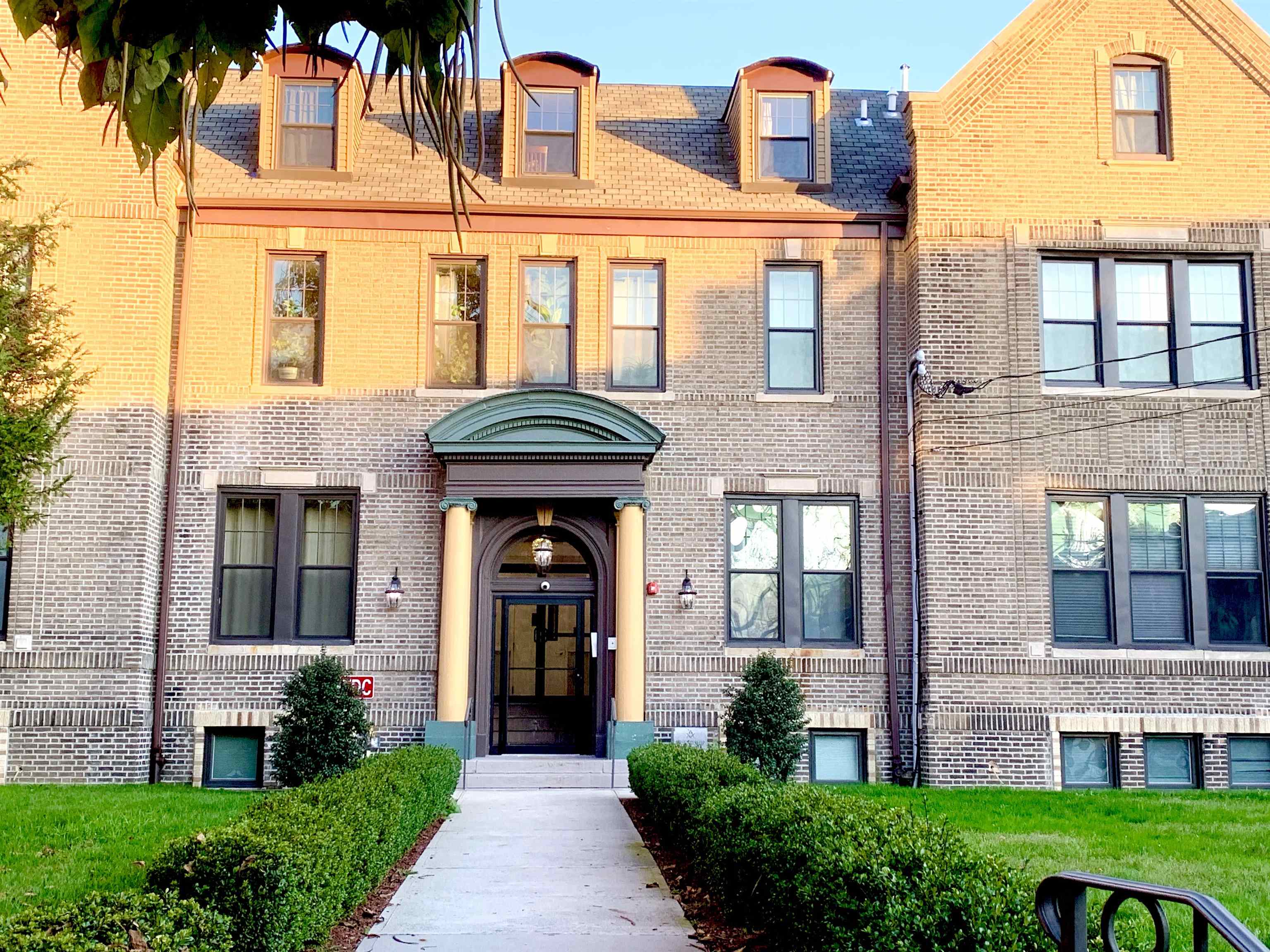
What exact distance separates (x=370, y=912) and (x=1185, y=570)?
12.9 meters

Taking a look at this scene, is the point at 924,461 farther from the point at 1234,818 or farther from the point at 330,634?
the point at 330,634

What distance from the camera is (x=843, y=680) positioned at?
17.4m

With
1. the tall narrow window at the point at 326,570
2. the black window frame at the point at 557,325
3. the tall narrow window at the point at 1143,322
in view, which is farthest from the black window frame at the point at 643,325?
the tall narrow window at the point at 1143,322

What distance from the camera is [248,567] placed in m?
17.4

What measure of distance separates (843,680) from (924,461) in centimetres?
307

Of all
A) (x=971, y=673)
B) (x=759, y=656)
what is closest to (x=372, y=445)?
(x=759, y=656)

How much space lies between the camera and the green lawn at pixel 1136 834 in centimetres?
840

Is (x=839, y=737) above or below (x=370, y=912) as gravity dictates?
above

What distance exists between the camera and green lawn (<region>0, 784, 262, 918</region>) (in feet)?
28.0

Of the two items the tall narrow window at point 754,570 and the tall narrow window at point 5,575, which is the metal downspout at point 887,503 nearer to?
the tall narrow window at point 754,570

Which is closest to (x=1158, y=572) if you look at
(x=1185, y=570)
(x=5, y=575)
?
(x=1185, y=570)

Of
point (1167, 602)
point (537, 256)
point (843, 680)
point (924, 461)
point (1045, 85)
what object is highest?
point (1045, 85)

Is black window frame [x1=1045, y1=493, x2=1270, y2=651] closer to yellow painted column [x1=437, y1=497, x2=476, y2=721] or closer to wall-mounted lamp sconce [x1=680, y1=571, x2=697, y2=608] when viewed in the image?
wall-mounted lamp sconce [x1=680, y1=571, x2=697, y2=608]

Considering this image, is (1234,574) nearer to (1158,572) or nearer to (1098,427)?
(1158,572)
